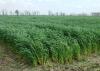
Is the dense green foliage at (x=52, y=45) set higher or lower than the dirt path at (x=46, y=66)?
higher

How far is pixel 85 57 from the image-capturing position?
6.38 meters

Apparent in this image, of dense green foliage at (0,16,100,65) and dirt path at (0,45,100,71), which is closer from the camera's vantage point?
dirt path at (0,45,100,71)

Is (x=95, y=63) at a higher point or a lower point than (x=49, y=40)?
lower

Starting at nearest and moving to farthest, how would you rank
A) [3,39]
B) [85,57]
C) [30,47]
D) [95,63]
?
[30,47] → [95,63] → [85,57] → [3,39]

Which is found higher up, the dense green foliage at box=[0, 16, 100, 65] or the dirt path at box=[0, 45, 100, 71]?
the dense green foliage at box=[0, 16, 100, 65]

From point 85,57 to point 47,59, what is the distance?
4.55ft

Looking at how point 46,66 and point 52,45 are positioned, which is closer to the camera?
point 46,66

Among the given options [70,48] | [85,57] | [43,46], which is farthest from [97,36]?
[43,46]

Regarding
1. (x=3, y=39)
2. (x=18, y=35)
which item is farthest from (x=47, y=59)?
(x=3, y=39)

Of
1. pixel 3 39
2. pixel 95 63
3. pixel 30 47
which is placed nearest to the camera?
pixel 30 47

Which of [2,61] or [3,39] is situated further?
[3,39]

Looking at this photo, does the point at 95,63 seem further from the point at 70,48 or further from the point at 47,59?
the point at 47,59

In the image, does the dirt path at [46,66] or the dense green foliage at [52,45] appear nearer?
the dirt path at [46,66]

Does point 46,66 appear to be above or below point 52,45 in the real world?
below
